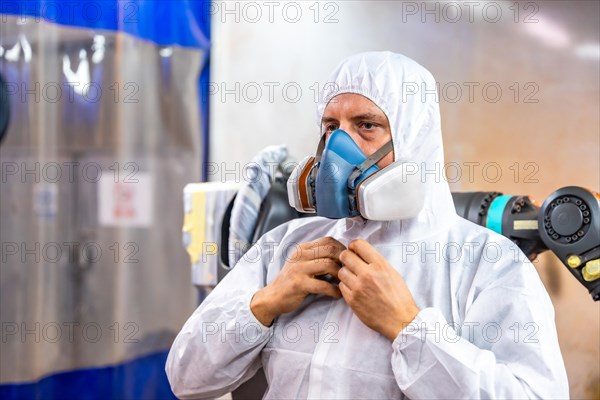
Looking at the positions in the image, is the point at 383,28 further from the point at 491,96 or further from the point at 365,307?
the point at 365,307

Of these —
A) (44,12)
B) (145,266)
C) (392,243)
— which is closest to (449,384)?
(392,243)

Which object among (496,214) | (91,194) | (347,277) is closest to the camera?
(347,277)

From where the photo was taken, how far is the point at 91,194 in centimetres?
252

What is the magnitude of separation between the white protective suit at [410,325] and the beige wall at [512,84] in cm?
53

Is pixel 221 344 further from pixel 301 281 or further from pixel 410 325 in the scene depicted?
pixel 410 325

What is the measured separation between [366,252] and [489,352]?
9.7 inches

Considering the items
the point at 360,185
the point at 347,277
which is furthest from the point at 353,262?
the point at 360,185

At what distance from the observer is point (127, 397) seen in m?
2.54

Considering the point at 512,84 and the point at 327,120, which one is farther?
the point at 512,84

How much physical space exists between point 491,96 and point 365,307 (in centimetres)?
90

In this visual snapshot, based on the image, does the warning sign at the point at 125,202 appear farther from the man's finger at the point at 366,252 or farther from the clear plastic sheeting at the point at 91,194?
the man's finger at the point at 366,252

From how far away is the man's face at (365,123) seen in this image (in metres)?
1.18

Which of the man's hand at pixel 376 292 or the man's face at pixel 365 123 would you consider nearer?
the man's hand at pixel 376 292

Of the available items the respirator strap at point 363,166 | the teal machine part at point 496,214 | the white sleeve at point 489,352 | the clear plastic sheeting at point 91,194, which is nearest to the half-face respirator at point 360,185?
the respirator strap at point 363,166
